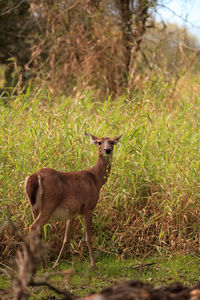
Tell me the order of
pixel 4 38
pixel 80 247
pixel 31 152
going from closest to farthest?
pixel 80 247
pixel 31 152
pixel 4 38

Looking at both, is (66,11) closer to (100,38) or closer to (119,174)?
(100,38)

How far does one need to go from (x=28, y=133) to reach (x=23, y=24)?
700cm

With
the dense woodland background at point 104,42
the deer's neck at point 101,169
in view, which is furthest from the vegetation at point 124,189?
the dense woodland background at point 104,42

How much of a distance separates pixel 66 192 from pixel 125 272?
1.04m

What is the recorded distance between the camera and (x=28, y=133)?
6207 mm

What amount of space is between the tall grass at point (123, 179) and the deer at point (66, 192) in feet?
1.70

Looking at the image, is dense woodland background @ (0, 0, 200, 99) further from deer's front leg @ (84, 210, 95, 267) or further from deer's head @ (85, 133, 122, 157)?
deer's front leg @ (84, 210, 95, 267)

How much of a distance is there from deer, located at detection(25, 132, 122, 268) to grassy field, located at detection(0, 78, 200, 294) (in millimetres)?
454

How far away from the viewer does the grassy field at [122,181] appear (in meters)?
5.34

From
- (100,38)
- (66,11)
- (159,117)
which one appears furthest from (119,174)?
(66,11)

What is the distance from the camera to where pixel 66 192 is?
4637 millimetres

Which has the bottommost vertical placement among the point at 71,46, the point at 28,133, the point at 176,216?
the point at 176,216

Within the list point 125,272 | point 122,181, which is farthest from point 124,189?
point 125,272

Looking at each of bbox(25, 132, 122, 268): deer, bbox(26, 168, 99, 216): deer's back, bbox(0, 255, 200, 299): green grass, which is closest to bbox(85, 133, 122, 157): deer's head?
bbox(25, 132, 122, 268): deer
